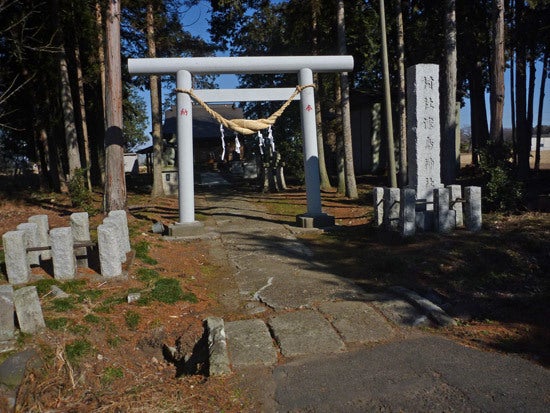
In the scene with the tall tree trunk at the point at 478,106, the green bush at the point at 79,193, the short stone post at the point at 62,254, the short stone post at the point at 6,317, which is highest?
the tall tree trunk at the point at 478,106

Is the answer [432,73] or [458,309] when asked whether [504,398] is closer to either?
[458,309]

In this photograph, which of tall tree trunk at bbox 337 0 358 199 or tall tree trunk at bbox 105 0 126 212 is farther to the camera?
tall tree trunk at bbox 337 0 358 199

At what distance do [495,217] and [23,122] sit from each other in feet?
62.6

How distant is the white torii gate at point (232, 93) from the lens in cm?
948

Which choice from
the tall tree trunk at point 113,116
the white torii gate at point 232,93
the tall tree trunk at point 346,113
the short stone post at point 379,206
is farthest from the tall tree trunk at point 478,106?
the tall tree trunk at point 113,116

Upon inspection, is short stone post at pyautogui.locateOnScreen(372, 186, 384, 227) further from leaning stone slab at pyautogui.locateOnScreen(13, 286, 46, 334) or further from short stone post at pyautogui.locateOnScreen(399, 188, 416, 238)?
leaning stone slab at pyautogui.locateOnScreen(13, 286, 46, 334)

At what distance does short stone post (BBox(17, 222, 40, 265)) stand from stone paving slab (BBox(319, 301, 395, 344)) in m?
3.76

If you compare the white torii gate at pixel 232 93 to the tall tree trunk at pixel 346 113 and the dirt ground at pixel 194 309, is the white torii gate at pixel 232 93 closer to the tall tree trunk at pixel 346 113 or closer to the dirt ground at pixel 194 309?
the dirt ground at pixel 194 309

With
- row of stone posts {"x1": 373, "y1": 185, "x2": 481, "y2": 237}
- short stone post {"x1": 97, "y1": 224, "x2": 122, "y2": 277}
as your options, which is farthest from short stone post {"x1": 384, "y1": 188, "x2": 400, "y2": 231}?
short stone post {"x1": 97, "y1": 224, "x2": 122, "y2": 277}

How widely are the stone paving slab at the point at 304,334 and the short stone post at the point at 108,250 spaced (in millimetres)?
2294

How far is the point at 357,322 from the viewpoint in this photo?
5062 mm

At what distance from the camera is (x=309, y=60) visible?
9.86 m

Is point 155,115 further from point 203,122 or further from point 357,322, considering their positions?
point 203,122

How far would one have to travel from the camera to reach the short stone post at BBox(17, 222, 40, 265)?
235 inches
